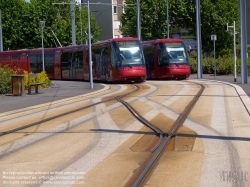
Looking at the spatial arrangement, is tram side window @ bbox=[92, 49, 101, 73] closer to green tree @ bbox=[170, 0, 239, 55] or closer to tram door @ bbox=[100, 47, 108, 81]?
tram door @ bbox=[100, 47, 108, 81]

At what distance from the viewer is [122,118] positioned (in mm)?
16312

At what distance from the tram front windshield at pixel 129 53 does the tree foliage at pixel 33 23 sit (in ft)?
122

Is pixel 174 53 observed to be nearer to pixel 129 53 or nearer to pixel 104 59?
pixel 129 53

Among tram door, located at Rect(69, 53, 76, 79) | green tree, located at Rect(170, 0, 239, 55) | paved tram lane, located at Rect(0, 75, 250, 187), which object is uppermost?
green tree, located at Rect(170, 0, 239, 55)

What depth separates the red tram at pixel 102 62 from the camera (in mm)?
36688

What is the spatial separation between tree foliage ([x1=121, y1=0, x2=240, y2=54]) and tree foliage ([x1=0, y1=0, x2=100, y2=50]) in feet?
25.8

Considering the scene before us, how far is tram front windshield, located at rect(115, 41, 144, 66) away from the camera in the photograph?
36.5 metres

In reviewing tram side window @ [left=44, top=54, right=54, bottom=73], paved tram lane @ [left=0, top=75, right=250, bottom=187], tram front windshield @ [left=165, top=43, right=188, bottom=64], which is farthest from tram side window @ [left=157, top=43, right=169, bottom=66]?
paved tram lane @ [left=0, top=75, right=250, bottom=187]

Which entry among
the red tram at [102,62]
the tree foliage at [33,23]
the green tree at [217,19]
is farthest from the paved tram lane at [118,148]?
the tree foliage at [33,23]

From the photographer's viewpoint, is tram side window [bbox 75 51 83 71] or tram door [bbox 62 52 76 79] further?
tram door [bbox 62 52 76 79]

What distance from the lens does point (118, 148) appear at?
1091 centimetres

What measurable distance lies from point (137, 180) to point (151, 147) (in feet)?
9.82

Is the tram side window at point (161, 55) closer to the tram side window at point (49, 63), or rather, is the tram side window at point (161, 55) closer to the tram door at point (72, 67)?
the tram door at point (72, 67)

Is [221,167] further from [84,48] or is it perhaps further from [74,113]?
[84,48]
